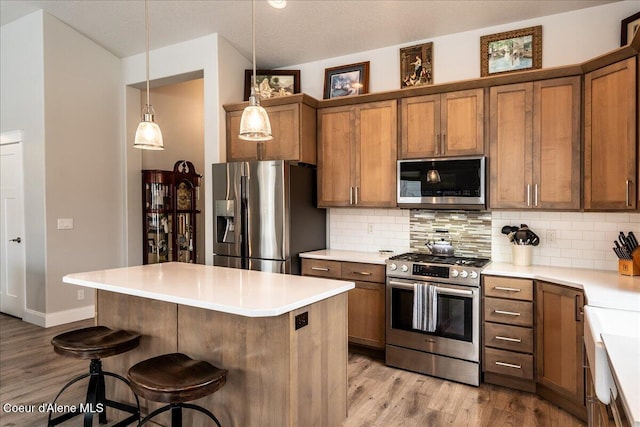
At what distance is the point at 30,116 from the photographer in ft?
15.2

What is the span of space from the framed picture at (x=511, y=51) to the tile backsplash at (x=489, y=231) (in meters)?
1.27

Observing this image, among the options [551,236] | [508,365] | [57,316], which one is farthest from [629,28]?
[57,316]

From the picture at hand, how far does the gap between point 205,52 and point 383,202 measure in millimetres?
2598

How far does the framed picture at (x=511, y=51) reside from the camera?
3.46m

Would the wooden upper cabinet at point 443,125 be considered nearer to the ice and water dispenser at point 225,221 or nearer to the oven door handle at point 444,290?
the oven door handle at point 444,290

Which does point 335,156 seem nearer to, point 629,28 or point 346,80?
point 346,80

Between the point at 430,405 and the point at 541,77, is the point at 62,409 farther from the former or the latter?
the point at 541,77

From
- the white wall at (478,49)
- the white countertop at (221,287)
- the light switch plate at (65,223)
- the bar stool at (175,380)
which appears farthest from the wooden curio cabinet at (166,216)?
the bar stool at (175,380)

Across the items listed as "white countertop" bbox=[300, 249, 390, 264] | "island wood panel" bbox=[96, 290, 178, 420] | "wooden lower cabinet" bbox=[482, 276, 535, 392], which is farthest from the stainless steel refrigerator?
"wooden lower cabinet" bbox=[482, 276, 535, 392]

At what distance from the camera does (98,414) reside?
8.71 ft

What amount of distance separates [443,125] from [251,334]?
250 cm

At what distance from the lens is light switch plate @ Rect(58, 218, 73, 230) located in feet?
15.3

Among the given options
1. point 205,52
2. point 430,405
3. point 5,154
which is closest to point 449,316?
point 430,405

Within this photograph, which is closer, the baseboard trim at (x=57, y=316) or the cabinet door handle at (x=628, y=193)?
the cabinet door handle at (x=628, y=193)
